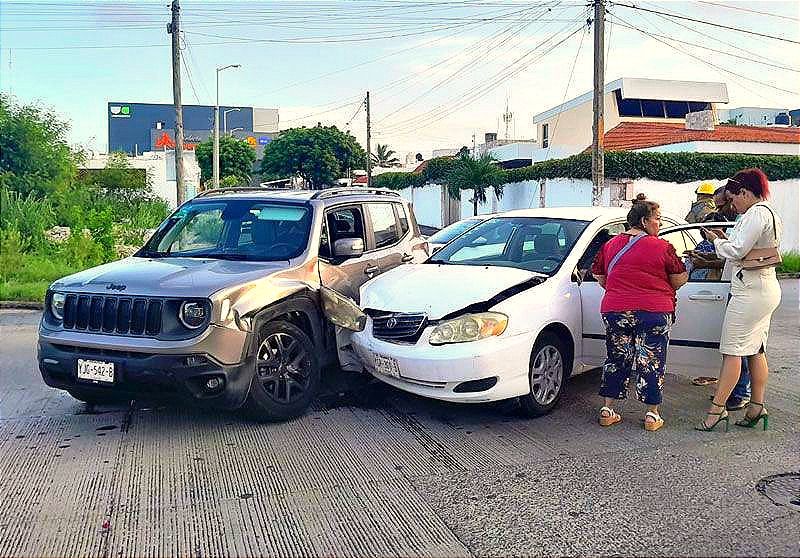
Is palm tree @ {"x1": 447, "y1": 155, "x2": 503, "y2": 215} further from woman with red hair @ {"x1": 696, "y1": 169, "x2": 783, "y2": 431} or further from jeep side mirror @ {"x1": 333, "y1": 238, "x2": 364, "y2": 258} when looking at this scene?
woman with red hair @ {"x1": 696, "y1": 169, "x2": 783, "y2": 431}

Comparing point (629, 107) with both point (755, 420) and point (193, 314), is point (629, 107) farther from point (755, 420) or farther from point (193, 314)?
point (193, 314)

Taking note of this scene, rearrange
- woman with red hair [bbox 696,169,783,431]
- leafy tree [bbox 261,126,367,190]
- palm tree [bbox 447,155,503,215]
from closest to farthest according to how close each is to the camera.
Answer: woman with red hair [bbox 696,169,783,431] < palm tree [bbox 447,155,503,215] < leafy tree [bbox 261,126,367,190]

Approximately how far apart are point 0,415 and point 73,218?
1428 cm

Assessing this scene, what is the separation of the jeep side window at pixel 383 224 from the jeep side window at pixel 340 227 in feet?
0.68

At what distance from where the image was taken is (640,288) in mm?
5914

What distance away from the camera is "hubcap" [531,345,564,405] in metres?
6.27

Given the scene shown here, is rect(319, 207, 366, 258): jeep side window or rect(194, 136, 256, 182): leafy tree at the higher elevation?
rect(194, 136, 256, 182): leafy tree

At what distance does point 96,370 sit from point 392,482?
7.65 ft

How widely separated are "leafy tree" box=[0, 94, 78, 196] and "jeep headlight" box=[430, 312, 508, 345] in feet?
69.4

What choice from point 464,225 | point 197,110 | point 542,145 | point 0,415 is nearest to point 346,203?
point 0,415

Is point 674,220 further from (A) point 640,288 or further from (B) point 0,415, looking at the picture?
(B) point 0,415

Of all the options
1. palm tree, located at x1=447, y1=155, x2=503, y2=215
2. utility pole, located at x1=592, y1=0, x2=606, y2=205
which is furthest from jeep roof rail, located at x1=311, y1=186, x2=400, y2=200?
palm tree, located at x1=447, y1=155, x2=503, y2=215

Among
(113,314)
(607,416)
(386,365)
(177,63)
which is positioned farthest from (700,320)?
(177,63)

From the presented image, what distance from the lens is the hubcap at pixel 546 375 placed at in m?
6.27
